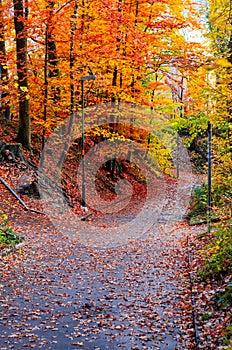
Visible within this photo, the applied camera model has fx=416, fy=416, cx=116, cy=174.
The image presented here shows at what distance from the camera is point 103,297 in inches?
352

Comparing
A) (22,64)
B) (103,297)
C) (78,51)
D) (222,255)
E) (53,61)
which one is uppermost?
(78,51)

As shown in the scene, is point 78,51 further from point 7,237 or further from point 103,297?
point 103,297

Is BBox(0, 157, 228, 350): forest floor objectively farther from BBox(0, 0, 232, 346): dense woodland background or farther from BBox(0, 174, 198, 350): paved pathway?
BBox(0, 0, 232, 346): dense woodland background

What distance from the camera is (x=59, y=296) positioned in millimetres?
8898

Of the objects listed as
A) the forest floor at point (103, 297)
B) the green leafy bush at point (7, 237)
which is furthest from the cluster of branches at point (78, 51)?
the forest floor at point (103, 297)

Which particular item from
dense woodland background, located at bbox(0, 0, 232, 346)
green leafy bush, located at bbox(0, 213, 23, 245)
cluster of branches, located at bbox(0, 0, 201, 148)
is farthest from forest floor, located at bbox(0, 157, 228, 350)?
cluster of branches, located at bbox(0, 0, 201, 148)

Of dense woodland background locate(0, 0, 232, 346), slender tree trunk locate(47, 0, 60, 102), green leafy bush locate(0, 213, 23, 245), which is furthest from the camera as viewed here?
slender tree trunk locate(47, 0, 60, 102)

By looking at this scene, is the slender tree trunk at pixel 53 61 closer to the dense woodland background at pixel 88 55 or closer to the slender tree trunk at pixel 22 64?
the dense woodland background at pixel 88 55

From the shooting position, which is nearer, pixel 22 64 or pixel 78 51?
pixel 22 64

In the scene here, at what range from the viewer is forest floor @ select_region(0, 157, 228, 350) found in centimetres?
666

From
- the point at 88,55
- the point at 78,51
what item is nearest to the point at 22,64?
the point at 78,51

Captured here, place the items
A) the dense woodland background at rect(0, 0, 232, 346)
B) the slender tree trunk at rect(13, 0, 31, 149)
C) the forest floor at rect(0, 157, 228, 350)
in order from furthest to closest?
the dense woodland background at rect(0, 0, 232, 346), the slender tree trunk at rect(13, 0, 31, 149), the forest floor at rect(0, 157, 228, 350)

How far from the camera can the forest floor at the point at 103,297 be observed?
6664 mm

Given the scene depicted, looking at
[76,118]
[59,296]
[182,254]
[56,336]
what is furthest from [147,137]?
[56,336]
